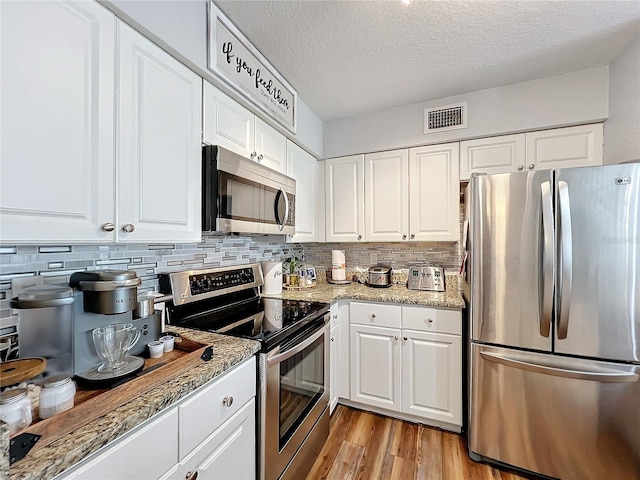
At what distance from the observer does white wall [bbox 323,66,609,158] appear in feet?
6.02

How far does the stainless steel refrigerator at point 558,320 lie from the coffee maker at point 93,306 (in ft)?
5.60

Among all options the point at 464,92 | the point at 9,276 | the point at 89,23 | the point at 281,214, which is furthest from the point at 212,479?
the point at 464,92

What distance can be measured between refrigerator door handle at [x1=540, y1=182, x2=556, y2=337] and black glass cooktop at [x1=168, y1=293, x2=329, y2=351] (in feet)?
3.85

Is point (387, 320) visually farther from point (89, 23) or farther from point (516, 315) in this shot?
point (89, 23)

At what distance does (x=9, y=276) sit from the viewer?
944mm

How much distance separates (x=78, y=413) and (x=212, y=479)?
51cm

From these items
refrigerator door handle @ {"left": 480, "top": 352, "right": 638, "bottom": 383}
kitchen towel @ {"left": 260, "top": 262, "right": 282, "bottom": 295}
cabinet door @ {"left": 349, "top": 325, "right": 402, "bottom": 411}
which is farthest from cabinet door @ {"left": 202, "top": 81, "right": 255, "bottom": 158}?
refrigerator door handle @ {"left": 480, "top": 352, "right": 638, "bottom": 383}

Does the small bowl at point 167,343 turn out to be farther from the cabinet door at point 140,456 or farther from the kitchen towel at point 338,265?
the kitchen towel at point 338,265

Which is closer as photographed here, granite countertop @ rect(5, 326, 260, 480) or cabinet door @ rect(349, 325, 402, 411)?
granite countertop @ rect(5, 326, 260, 480)

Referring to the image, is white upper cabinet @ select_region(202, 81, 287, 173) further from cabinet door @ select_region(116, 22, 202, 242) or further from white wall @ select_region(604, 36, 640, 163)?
white wall @ select_region(604, 36, 640, 163)

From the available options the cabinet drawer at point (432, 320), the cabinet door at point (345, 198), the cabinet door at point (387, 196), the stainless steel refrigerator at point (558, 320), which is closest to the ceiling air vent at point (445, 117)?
the cabinet door at point (387, 196)

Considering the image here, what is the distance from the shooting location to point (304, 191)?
2434mm

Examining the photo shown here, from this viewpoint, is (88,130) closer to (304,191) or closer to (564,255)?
(304,191)

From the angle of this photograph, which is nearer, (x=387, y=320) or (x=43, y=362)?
(x=43, y=362)
